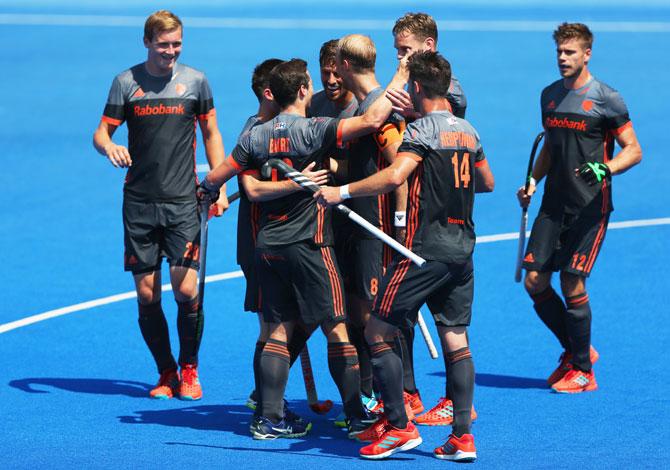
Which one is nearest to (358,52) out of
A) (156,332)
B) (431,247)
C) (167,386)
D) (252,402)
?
(431,247)

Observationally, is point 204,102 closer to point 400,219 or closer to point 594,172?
point 400,219

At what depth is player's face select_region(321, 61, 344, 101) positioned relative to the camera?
8.45m

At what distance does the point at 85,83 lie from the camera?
20859 mm

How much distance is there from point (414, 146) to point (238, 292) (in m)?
5.33

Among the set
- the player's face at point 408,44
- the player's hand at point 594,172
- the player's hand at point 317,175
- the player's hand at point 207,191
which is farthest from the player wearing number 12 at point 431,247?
the player's hand at point 594,172

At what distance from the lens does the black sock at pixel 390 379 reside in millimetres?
7664

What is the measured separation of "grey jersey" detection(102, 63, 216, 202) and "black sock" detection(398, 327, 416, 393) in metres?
2.01

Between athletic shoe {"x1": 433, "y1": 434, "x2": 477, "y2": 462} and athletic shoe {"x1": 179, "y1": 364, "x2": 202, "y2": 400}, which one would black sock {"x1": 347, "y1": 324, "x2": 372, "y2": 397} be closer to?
athletic shoe {"x1": 433, "y1": 434, "x2": 477, "y2": 462}

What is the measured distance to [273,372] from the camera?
8.05m

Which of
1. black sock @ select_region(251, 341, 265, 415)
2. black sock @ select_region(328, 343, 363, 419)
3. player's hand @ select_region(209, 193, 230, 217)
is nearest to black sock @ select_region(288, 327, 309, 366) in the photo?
black sock @ select_region(251, 341, 265, 415)

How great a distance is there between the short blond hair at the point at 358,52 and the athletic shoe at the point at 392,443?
88.5 inches

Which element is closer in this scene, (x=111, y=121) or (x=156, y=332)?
(x=111, y=121)

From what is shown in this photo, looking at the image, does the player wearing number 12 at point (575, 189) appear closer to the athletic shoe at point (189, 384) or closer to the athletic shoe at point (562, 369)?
the athletic shoe at point (562, 369)

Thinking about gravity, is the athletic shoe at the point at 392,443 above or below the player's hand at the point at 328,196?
below
